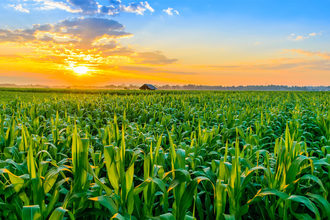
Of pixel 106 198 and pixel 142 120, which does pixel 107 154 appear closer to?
pixel 106 198

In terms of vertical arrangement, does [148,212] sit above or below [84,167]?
below

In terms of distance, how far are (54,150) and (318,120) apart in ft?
21.9

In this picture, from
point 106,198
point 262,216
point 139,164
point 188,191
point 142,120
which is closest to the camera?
point 106,198

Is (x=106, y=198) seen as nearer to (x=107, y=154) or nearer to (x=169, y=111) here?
(x=107, y=154)

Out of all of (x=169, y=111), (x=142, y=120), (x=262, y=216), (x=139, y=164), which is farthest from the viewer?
(x=169, y=111)

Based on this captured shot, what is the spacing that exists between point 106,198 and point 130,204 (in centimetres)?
19

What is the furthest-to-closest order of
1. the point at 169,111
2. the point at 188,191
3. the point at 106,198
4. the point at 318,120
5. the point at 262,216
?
the point at 169,111 < the point at 318,120 < the point at 262,216 < the point at 188,191 < the point at 106,198

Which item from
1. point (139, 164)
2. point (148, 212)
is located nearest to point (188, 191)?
point (148, 212)

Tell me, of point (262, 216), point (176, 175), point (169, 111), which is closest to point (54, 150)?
point (176, 175)

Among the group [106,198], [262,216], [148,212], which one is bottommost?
[262,216]

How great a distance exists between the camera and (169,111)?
31.1ft

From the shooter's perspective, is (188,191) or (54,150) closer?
(188,191)

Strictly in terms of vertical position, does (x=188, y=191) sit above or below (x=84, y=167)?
below

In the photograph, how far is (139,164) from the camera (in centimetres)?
314
